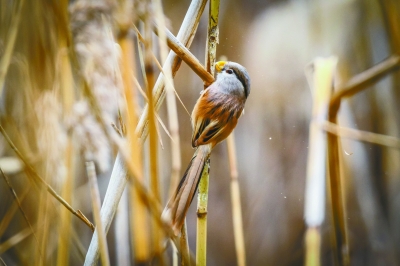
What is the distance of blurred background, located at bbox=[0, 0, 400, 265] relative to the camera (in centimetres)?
78

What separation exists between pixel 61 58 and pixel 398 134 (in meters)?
0.77

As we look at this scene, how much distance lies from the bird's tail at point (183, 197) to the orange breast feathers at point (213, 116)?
60mm

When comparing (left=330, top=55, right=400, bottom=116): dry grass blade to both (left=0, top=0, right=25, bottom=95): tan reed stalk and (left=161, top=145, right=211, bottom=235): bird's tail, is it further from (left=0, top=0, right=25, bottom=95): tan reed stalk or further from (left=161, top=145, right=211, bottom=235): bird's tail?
(left=0, top=0, right=25, bottom=95): tan reed stalk

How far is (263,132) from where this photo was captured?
0.88 metres

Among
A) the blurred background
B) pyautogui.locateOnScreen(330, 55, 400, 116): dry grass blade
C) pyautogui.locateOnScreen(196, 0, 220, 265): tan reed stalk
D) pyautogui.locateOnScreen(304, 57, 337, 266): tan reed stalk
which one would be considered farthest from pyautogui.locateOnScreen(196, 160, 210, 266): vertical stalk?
pyautogui.locateOnScreen(330, 55, 400, 116): dry grass blade

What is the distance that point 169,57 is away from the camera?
0.69 metres

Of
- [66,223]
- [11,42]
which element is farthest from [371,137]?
[11,42]

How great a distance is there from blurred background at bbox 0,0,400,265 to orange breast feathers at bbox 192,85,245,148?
0.08 metres

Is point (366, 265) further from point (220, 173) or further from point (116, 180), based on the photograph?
point (116, 180)

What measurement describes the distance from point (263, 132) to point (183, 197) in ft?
1.10

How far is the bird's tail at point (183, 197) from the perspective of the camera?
62 cm

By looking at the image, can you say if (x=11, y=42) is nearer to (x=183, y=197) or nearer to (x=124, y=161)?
(x=124, y=161)

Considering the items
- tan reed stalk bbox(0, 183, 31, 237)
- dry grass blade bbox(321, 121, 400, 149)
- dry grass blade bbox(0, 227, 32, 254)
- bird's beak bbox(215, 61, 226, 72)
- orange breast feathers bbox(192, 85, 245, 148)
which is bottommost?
dry grass blade bbox(0, 227, 32, 254)

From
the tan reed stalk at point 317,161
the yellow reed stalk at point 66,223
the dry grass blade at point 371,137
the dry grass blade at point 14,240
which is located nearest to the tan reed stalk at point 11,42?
the yellow reed stalk at point 66,223
